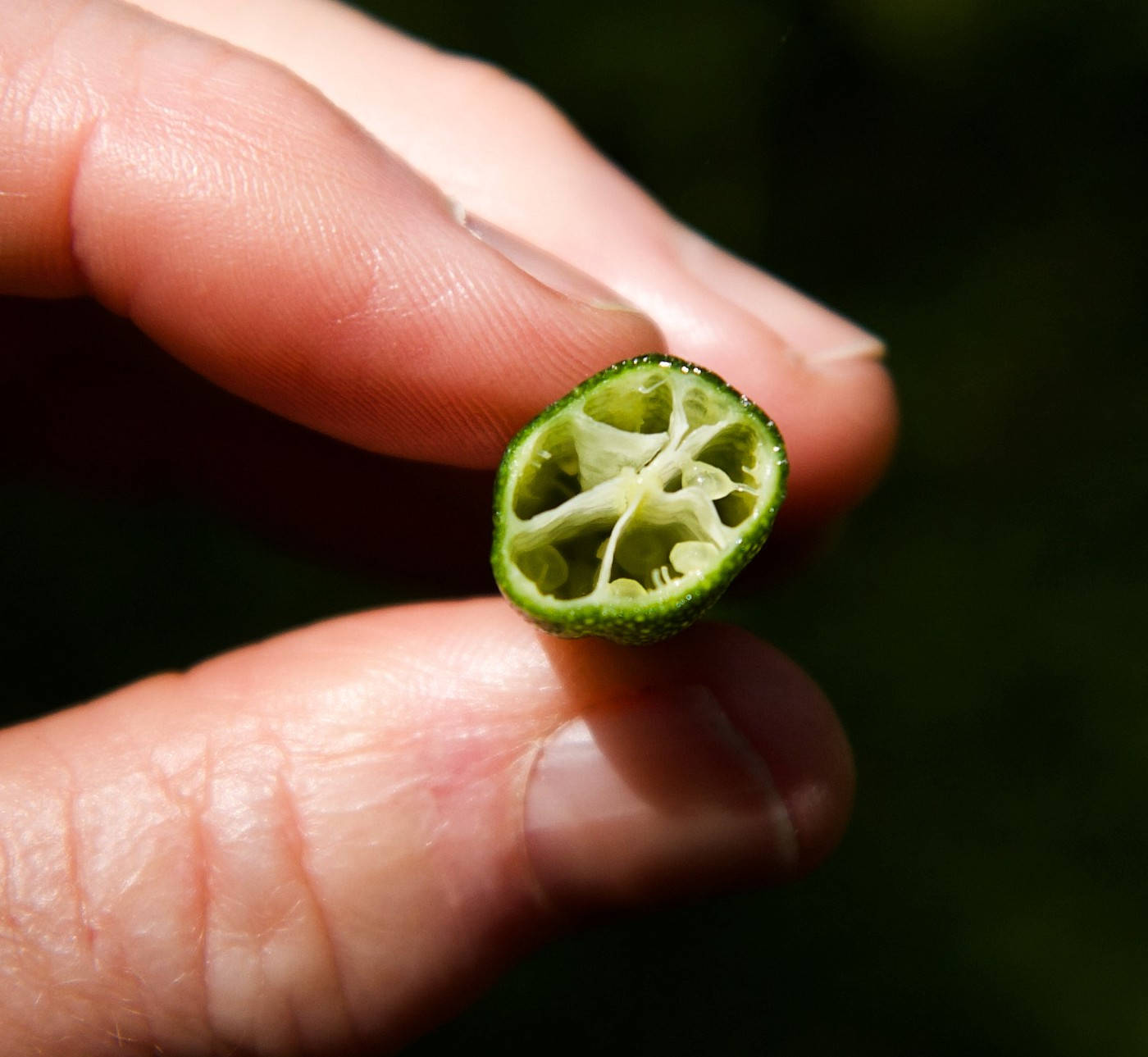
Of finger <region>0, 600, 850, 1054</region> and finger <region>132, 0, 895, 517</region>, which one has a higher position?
finger <region>132, 0, 895, 517</region>

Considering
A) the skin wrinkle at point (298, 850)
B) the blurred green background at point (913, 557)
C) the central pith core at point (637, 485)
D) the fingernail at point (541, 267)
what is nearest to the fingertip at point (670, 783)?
the central pith core at point (637, 485)

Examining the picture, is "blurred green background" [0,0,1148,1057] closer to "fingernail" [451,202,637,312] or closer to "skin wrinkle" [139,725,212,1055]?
"skin wrinkle" [139,725,212,1055]

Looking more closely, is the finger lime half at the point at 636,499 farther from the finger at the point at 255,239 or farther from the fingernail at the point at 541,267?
the fingernail at the point at 541,267

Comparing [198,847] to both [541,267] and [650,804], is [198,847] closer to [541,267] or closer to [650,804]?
[650,804]

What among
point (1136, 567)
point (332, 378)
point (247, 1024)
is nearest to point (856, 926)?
point (1136, 567)

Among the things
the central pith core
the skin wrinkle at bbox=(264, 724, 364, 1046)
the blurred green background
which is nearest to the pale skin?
the skin wrinkle at bbox=(264, 724, 364, 1046)

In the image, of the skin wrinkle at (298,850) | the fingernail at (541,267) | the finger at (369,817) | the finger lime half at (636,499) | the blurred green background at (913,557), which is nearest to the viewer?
the finger lime half at (636,499)
